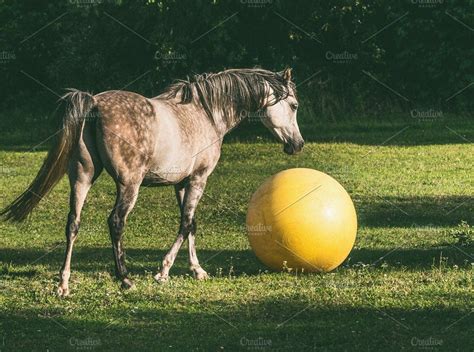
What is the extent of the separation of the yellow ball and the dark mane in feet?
3.11

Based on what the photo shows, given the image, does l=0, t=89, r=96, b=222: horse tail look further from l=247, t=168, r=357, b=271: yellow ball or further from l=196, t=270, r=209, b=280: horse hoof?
l=247, t=168, r=357, b=271: yellow ball

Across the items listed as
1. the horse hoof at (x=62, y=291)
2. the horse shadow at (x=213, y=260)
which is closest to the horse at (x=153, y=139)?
the horse hoof at (x=62, y=291)

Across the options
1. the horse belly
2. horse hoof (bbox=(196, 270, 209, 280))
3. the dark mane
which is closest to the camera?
the horse belly

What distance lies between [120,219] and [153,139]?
2.78 ft

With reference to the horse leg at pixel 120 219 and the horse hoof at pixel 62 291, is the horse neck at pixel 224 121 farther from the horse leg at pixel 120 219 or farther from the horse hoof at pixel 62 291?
the horse hoof at pixel 62 291

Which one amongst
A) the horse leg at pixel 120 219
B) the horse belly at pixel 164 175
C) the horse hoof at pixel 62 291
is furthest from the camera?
the horse belly at pixel 164 175

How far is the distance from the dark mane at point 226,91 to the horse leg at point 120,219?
4.30 ft

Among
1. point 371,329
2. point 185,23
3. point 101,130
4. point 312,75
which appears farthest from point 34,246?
point 312,75

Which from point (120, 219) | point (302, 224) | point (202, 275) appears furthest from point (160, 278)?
point (302, 224)

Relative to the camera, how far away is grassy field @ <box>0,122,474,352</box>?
840 cm

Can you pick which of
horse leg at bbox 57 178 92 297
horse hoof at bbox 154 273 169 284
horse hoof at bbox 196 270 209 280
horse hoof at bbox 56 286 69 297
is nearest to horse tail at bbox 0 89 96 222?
horse leg at bbox 57 178 92 297

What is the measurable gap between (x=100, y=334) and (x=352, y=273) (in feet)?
10.8

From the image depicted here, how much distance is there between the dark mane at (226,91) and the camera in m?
11.2

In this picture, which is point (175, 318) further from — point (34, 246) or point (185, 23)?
point (185, 23)
